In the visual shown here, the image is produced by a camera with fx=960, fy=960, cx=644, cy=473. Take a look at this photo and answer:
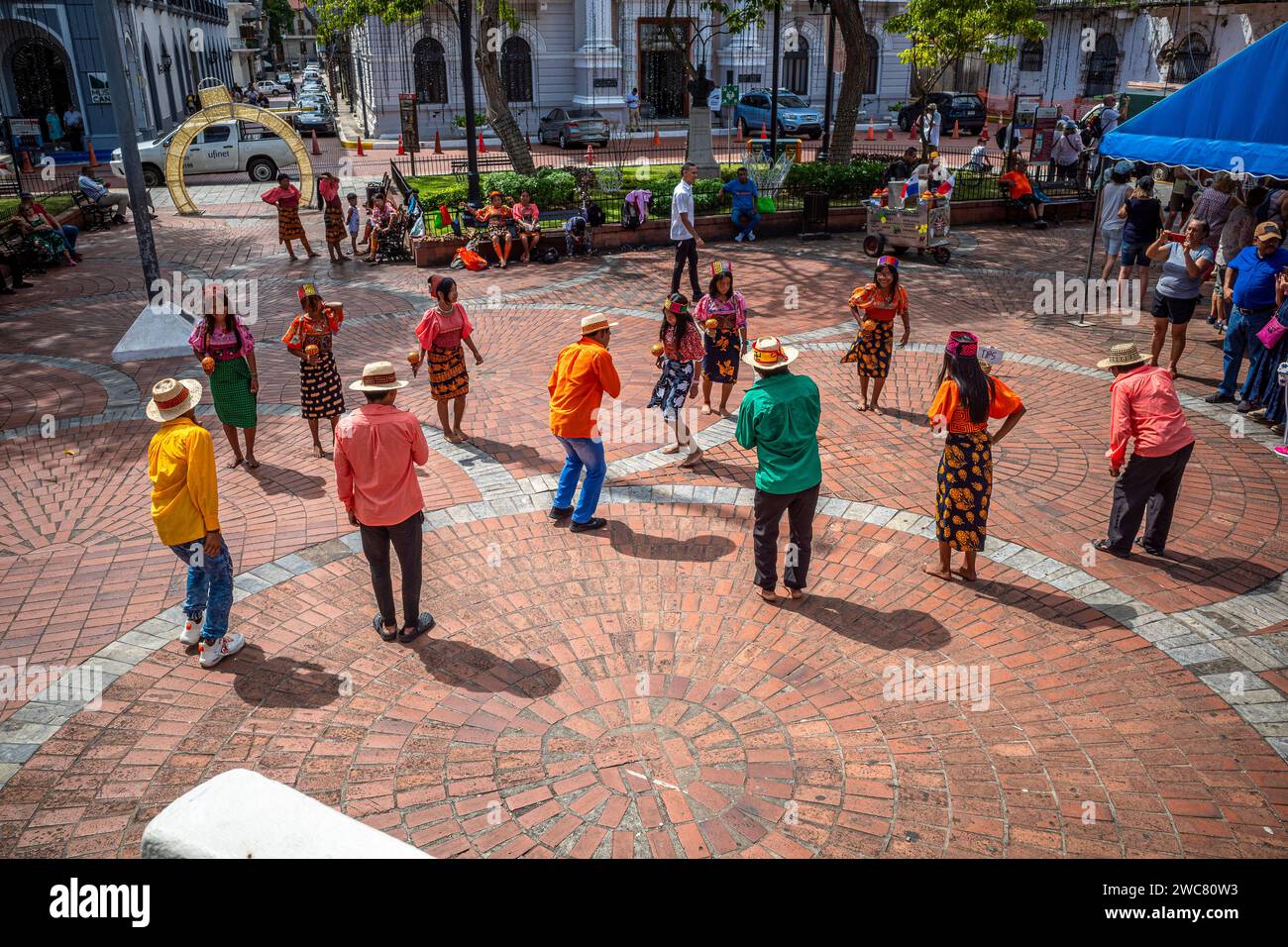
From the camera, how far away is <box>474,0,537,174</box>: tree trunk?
20156 millimetres

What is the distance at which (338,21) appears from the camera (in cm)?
2705

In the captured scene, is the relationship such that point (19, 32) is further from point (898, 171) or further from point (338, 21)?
point (898, 171)

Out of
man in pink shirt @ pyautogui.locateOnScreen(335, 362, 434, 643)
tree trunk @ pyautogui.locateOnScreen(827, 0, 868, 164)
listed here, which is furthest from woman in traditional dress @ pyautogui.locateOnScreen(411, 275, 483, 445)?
tree trunk @ pyautogui.locateOnScreen(827, 0, 868, 164)

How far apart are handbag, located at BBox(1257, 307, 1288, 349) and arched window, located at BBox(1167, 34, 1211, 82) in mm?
35051

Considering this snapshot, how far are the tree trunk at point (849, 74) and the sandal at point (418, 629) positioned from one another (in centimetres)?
1718

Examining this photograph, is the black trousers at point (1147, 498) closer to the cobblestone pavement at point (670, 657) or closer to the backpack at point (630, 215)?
the cobblestone pavement at point (670, 657)

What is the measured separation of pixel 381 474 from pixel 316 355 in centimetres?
353

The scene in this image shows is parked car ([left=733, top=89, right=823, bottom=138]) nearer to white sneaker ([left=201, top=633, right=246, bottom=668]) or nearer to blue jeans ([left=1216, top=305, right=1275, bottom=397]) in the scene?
blue jeans ([left=1216, top=305, right=1275, bottom=397])

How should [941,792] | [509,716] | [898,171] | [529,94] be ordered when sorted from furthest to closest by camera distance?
[529,94], [898,171], [509,716], [941,792]

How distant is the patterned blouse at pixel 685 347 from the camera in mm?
8406

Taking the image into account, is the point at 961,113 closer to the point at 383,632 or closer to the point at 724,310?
the point at 724,310
